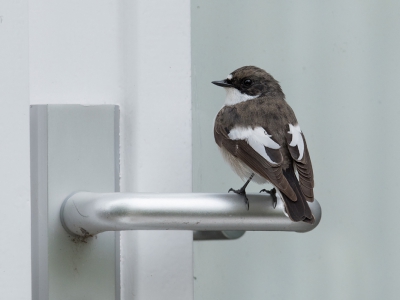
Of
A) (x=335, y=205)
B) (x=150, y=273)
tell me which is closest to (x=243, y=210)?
(x=150, y=273)

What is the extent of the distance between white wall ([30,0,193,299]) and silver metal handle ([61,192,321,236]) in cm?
12

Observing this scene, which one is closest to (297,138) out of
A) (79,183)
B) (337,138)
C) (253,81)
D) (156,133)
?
(337,138)

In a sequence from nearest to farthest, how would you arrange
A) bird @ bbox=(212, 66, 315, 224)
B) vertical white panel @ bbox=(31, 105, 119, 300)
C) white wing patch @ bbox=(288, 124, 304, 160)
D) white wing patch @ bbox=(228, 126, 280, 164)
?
vertical white panel @ bbox=(31, 105, 119, 300), bird @ bbox=(212, 66, 315, 224), white wing patch @ bbox=(288, 124, 304, 160), white wing patch @ bbox=(228, 126, 280, 164)

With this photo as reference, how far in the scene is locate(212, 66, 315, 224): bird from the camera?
1.66 metres

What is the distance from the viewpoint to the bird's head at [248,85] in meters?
1.81

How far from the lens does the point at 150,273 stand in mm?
1048

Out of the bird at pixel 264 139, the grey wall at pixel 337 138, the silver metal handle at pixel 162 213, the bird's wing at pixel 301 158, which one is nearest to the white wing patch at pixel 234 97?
the bird at pixel 264 139

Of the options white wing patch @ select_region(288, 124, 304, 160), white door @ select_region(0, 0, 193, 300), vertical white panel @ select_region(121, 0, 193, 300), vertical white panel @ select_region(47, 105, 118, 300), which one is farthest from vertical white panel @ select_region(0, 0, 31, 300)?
white wing patch @ select_region(288, 124, 304, 160)

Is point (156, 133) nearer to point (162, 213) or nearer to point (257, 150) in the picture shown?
point (162, 213)

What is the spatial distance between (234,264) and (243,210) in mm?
584

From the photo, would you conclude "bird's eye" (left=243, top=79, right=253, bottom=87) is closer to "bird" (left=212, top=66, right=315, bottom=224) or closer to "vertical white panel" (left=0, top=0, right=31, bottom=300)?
"bird" (left=212, top=66, right=315, bottom=224)

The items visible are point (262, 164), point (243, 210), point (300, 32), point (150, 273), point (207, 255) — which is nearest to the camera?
point (243, 210)

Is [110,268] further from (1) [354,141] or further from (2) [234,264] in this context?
(1) [354,141]

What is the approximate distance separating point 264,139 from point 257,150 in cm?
8
